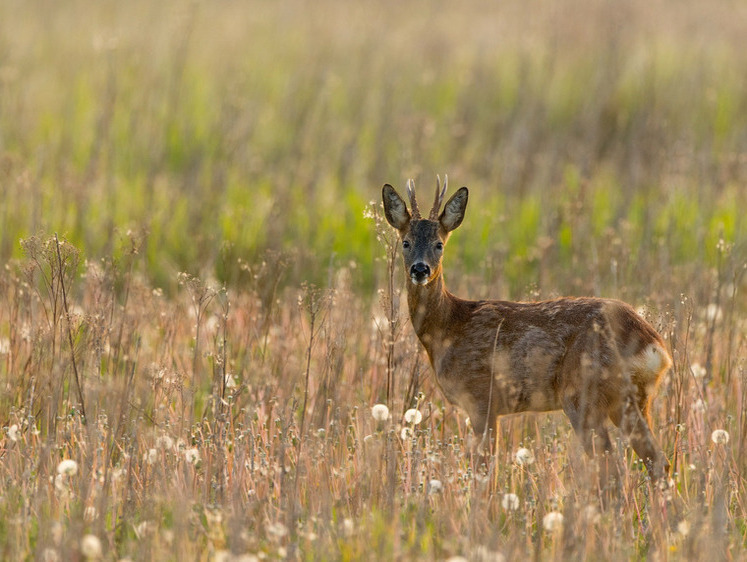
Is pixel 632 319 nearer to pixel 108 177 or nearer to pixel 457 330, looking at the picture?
pixel 457 330

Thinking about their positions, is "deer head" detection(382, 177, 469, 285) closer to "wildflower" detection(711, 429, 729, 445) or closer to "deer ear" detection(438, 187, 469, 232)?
"deer ear" detection(438, 187, 469, 232)

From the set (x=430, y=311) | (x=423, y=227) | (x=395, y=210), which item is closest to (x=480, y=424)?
(x=430, y=311)

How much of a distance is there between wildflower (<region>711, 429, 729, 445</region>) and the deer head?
160cm

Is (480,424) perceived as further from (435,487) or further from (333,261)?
(333,261)

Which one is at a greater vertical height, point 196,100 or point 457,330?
point 196,100

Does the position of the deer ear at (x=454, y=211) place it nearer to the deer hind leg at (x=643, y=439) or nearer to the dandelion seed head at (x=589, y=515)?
the deer hind leg at (x=643, y=439)

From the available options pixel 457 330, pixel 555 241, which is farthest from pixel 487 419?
pixel 555 241

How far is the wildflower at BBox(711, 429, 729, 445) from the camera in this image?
18.4 ft

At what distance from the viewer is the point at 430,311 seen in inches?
260

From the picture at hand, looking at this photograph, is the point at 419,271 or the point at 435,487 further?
the point at 419,271

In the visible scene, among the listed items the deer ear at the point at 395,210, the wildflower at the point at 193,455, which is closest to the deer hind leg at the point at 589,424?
the deer ear at the point at 395,210

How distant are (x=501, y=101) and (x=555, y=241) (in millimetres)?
6390

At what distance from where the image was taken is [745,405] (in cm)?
606

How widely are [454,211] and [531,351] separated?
104cm
